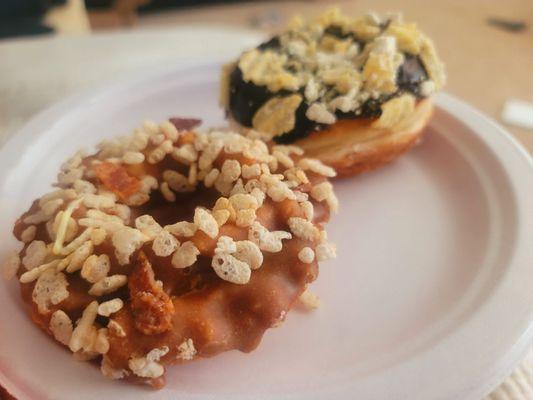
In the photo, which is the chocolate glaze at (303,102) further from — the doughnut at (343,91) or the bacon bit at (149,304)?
the bacon bit at (149,304)

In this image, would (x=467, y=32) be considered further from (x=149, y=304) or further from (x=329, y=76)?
(x=149, y=304)

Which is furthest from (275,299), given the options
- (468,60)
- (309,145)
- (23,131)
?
(468,60)

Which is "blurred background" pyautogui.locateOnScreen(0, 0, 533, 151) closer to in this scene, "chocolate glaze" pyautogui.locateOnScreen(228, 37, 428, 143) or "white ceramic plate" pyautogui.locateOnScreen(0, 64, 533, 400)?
"white ceramic plate" pyautogui.locateOnScreen(0, 64, 533, 400)

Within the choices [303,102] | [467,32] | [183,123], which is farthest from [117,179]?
[467,32]

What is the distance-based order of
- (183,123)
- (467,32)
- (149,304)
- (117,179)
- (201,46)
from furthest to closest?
(467,32)
(201,46)
(183,123)
(117,179)
(149,304)

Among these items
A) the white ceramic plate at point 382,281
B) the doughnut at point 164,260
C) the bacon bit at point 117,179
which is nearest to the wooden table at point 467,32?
the white ceramic plate at point 382,281
